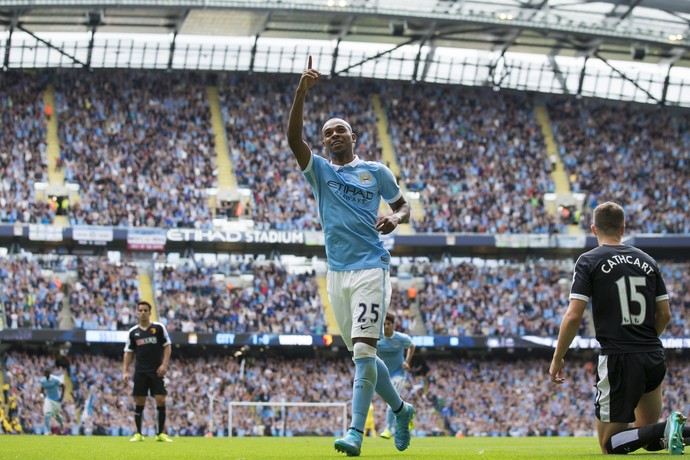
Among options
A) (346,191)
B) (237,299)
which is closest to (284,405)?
(237,299)

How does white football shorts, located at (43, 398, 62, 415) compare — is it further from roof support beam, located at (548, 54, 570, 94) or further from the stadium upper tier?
roof support beam, located at (548, 54, 570, 94)

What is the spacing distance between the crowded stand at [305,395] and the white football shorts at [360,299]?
27995 mm

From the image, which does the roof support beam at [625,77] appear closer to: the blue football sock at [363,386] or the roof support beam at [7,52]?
the roof support beam at [7,52]

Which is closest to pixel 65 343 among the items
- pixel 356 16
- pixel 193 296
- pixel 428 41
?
pixel 193 296

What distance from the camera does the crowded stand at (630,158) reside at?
5016 cm

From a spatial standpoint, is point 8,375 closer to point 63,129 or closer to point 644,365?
point 63,129

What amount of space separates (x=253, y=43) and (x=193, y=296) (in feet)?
47.2

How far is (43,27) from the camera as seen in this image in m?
48.1

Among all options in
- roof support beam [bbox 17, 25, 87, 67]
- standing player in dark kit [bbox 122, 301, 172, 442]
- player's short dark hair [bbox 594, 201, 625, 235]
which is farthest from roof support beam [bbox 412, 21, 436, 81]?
player's short dark hair [bbox 594, 201, 625, 235]

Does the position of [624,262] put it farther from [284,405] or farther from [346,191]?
[284,405]

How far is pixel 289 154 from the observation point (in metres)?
50.9

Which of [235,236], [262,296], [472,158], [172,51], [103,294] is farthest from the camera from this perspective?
[472,158]

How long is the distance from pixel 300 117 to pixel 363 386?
2.53 m

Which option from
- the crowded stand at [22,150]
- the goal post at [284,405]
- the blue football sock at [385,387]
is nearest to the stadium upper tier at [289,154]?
the crowded stand at [22,150]
